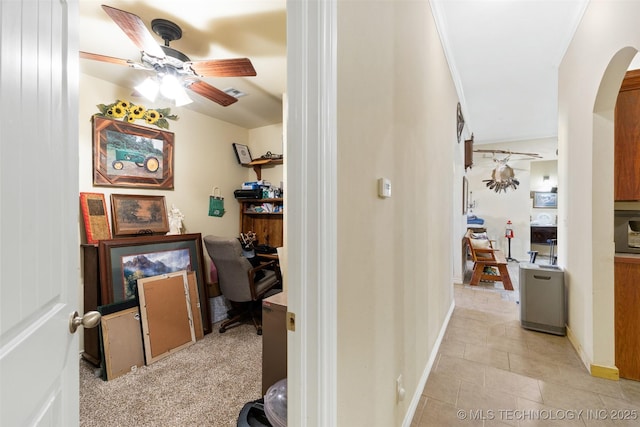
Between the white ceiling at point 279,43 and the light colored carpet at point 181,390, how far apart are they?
2597 millimetres

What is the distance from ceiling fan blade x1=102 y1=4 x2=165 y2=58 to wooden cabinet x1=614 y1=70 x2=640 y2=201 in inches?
134

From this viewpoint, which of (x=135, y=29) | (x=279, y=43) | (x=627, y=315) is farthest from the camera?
(x=279, y=43)

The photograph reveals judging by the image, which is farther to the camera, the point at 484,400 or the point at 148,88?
the point at 148,88

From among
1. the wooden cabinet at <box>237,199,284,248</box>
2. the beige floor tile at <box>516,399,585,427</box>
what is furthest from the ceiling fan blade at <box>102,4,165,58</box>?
the beige floor tile at <box>516,399,585,427</box>

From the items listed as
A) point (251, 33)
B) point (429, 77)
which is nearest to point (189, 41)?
point (251, 33)

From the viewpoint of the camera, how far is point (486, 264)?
4457mm

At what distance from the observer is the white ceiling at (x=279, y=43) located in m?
1.84

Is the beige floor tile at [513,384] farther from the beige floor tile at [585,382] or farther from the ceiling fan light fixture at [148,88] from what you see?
the ceiling fan light fixture at [148,88]

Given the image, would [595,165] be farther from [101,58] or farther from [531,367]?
[101,58]

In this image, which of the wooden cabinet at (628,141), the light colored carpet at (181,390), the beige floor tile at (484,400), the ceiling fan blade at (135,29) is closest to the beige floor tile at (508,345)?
the beige floor tile at (484,400)

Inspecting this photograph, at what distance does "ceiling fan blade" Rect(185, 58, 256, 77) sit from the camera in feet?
6.22

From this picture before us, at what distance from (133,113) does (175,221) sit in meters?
1.18

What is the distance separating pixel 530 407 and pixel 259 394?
5.94ft

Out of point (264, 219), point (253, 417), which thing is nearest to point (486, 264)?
point (264, 219)
